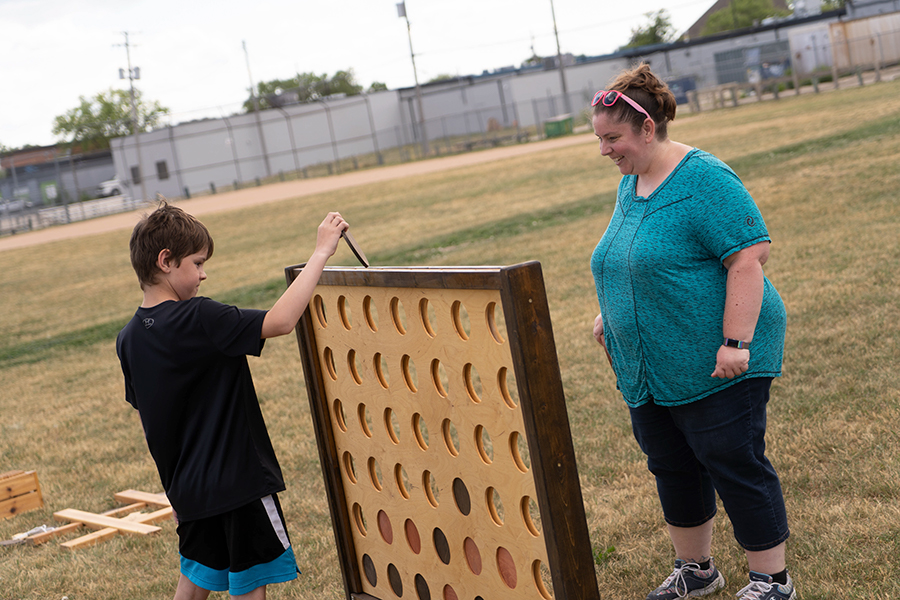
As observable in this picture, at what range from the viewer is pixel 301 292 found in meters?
2.53

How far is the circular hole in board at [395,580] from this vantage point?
3.09 meters

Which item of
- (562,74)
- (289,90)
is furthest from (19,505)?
(289,90)

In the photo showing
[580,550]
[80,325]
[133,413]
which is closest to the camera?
[580,550]

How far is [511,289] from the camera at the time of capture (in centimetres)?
210

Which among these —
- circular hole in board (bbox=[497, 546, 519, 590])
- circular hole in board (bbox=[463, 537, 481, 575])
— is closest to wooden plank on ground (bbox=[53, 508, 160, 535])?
circular hole in board (bbox=[463, 537, 481, 575])

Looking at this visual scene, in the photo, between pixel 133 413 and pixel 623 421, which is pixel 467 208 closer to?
pixel 133 413

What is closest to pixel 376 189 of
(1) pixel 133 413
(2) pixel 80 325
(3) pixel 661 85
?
(2) pixel 80 325

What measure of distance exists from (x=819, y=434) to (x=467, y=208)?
1412 cm

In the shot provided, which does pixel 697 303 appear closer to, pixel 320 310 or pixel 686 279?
pixel 686 279

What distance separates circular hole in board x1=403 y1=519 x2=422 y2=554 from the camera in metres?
2.88

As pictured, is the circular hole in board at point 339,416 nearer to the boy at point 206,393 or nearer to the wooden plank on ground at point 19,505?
the boy at point 206,393

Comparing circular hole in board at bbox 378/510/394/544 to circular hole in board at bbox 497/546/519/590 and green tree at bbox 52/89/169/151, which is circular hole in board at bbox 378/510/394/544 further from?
green tree at bbox 52/89/169/151

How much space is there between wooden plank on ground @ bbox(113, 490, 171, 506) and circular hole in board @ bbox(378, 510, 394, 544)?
241 centimetres

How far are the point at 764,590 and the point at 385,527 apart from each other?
4.31 feet
